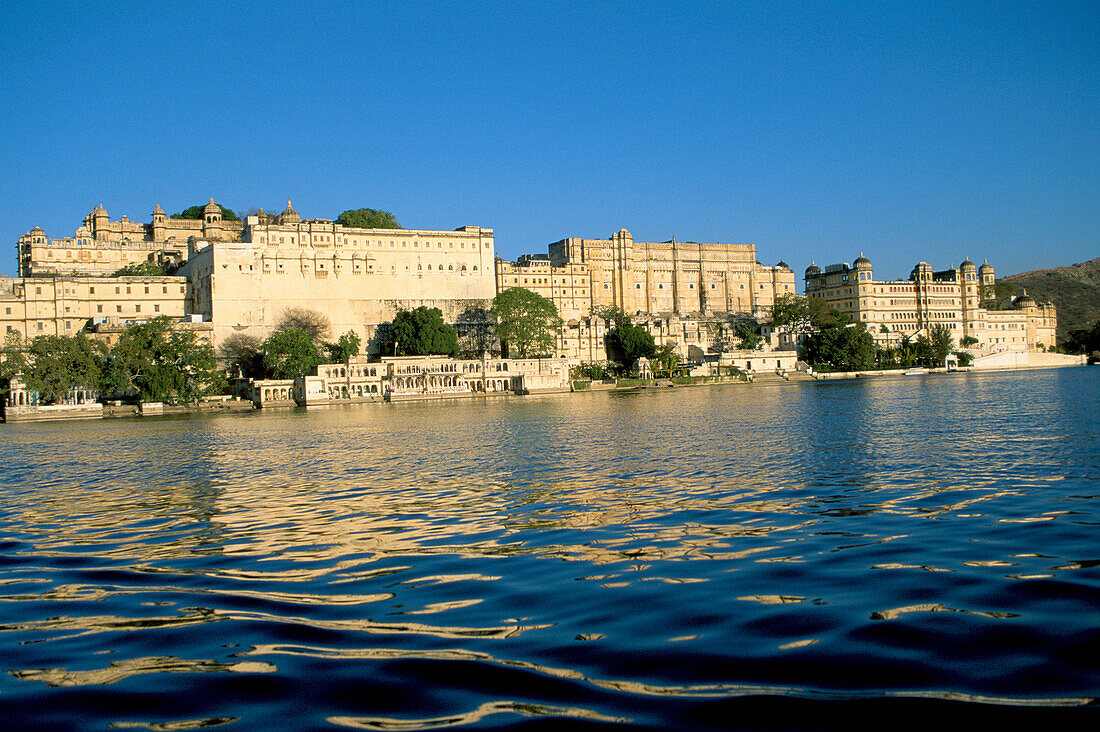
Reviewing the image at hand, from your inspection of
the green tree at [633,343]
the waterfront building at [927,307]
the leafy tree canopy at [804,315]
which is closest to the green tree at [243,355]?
the green tree at [633,343]

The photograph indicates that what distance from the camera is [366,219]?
299ft

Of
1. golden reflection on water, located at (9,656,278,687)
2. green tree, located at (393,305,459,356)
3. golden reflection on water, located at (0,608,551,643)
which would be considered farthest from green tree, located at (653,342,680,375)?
golden reflection on water, located at (9,656,278,687)

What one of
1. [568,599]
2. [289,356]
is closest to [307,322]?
[289,356]

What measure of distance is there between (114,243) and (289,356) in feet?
100

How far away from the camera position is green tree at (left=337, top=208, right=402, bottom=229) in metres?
89.6

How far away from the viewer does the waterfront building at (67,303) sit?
67.1 m

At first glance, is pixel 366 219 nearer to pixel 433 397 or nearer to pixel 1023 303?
pixel 433 397

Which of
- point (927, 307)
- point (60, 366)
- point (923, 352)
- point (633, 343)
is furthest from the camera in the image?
point (927, 307)

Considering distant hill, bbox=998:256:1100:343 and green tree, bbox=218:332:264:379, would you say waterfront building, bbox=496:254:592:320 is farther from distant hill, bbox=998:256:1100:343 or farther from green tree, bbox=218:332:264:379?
distant hill, bbox=998:256:1100:343

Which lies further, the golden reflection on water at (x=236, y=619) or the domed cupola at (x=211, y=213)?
the domed cupola at (x=211, y=213)

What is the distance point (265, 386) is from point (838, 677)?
2475 inches

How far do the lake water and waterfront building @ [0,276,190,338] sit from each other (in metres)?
60.7

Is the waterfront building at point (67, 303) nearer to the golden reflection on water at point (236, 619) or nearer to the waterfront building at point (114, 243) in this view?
the waterfront building at point (114, 243)

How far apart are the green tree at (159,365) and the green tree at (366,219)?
30.9 meters
